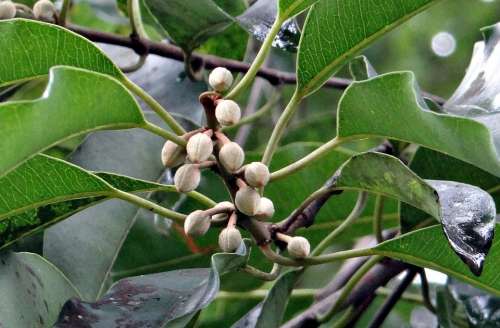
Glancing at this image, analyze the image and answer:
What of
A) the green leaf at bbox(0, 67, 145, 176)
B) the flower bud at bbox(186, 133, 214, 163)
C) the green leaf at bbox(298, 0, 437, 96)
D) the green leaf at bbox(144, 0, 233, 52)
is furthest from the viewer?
the green leaf at bbox(144, 0, 233, 52)

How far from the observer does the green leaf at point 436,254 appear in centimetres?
90

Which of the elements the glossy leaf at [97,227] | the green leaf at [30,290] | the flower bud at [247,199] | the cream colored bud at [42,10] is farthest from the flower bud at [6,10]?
the flower bud at [247,199]

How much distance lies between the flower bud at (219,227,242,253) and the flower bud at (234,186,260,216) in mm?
23

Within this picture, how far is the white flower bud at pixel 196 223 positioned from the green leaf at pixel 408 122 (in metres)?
0.16

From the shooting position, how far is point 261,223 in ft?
3.09

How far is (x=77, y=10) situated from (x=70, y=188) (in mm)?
1349

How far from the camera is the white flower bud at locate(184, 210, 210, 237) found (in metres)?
0.86

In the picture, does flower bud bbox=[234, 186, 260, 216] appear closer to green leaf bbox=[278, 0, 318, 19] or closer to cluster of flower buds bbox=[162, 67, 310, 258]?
cluster of flower buds bbox=[162, 67, 310, 258]

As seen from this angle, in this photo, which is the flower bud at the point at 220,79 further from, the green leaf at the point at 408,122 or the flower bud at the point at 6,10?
the flower bud at the point at 6,10

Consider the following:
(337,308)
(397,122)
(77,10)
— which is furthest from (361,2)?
(77,10)

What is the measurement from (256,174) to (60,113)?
201 millimetres

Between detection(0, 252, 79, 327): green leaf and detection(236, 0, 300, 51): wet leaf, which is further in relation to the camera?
detection(236, 0, 300, 51): wet leaf

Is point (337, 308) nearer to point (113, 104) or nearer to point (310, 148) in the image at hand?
point (310, 148)

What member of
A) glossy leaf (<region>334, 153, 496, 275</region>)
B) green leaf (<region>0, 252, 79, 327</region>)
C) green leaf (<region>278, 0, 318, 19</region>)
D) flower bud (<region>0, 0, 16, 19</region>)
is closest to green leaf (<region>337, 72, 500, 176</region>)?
glossy leaf (<region>334, 153, 496, 275</region>)
